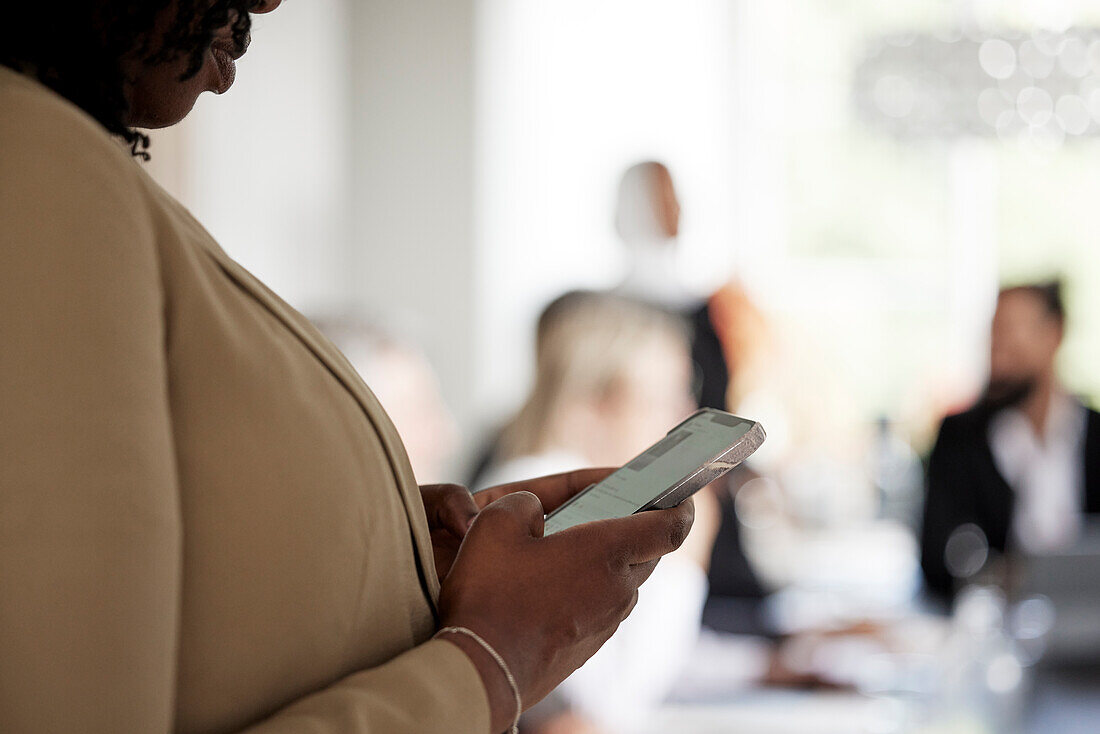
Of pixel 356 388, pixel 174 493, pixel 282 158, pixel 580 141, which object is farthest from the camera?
pixel 580 141

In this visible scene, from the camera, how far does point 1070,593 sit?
2.21 m

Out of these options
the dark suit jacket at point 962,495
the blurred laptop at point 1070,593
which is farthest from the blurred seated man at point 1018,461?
the blurred laptop at point 1070,593

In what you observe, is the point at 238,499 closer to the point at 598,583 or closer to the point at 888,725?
the point at 598,583

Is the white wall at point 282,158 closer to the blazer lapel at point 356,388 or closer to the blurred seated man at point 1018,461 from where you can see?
the blazer lapel at point 356,388

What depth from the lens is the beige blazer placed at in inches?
13.9

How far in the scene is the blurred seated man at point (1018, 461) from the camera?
305 centimetres

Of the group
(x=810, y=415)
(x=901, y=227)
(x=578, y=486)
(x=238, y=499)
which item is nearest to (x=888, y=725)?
(x=578, y=486)

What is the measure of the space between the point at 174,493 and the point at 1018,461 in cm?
312

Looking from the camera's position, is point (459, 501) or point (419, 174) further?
point (419, 174)

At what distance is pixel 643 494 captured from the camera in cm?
59

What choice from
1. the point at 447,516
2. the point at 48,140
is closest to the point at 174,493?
the point at 48,140

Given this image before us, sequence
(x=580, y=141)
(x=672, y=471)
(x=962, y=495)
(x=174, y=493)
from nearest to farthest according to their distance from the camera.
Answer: (x=174, y=493)
(x=672, y=471)
(x=962, y=495)
(x=580, y=141)

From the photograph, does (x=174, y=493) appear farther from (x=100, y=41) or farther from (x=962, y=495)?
(x=962, y=495)

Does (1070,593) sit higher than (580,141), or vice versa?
(580,141)
